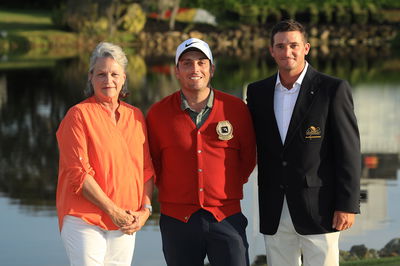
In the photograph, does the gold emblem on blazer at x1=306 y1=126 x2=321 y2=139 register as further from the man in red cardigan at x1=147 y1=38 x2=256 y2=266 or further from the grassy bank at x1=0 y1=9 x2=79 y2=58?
the grassy bank at x1=0 y1=9 x2=79 y2=58

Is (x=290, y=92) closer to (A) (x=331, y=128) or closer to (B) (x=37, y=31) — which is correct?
(A) (x=331, y=128)

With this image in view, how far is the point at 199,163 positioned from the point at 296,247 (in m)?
0.74

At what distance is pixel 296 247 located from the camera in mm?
5195

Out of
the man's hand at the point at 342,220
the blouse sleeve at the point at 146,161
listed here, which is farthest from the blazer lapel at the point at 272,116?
the blouse sleeve at the point at 146,161

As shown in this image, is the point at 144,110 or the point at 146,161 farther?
the point at 144,110

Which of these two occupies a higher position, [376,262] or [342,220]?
[342,220]

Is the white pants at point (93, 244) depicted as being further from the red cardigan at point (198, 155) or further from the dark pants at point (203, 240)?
the red cardigan at point (198, 155)

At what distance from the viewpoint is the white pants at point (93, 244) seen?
4730 millimetres

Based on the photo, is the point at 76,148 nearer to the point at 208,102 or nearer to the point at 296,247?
the point at 208,102

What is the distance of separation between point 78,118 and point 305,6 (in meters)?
47.6

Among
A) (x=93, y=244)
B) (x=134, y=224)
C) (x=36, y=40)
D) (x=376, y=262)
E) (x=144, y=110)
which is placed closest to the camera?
(x=93, y=244)

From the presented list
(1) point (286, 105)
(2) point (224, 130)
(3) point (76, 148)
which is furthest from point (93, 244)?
(1) point (286, 105)

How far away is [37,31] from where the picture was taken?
4331cm

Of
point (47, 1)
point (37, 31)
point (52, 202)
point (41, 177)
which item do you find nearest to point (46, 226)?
point (52, 202)
